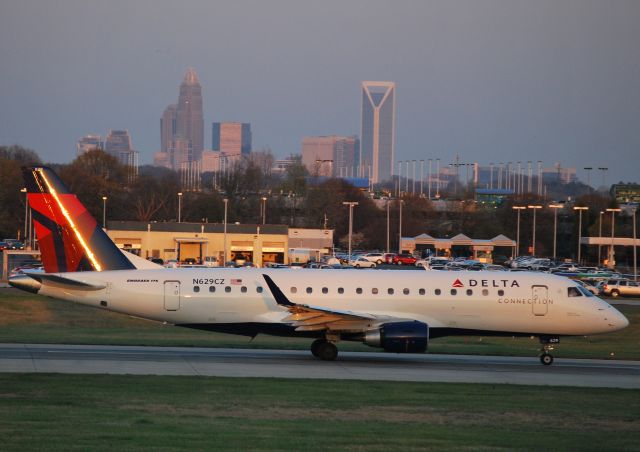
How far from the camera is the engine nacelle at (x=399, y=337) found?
26.4 meters

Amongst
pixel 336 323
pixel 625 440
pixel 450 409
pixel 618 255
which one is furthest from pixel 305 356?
pixel 618 255

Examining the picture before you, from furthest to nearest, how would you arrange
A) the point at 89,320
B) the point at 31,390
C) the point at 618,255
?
1. the point at 618,255
2. the point at 89,320
3. the point at 31,390

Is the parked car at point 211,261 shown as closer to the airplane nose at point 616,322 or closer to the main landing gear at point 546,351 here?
the main landing gear at point 546,351

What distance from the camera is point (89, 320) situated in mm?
42875

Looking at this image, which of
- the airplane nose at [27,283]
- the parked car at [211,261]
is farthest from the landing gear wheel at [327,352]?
the parked car at [211,261]

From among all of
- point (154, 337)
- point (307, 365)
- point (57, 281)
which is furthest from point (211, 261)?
point (307, 365)

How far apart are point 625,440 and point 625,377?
31.3ft

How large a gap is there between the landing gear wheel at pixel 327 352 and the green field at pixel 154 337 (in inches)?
152

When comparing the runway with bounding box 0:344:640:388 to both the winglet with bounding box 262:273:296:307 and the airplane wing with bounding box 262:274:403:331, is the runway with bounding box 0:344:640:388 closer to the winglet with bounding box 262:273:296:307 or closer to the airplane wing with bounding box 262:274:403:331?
the airplane wing with bounding box 262:274:403:331

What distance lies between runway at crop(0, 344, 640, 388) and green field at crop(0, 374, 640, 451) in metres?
1.50

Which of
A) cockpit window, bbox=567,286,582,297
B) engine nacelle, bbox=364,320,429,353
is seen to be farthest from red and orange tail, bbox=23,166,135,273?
cockpit window, bbox=567,286,582,297

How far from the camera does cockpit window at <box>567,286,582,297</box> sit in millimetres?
28703

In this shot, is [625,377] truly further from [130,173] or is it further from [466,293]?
[130,173]

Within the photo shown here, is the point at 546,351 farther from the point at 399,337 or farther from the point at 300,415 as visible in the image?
the point at 300,415
